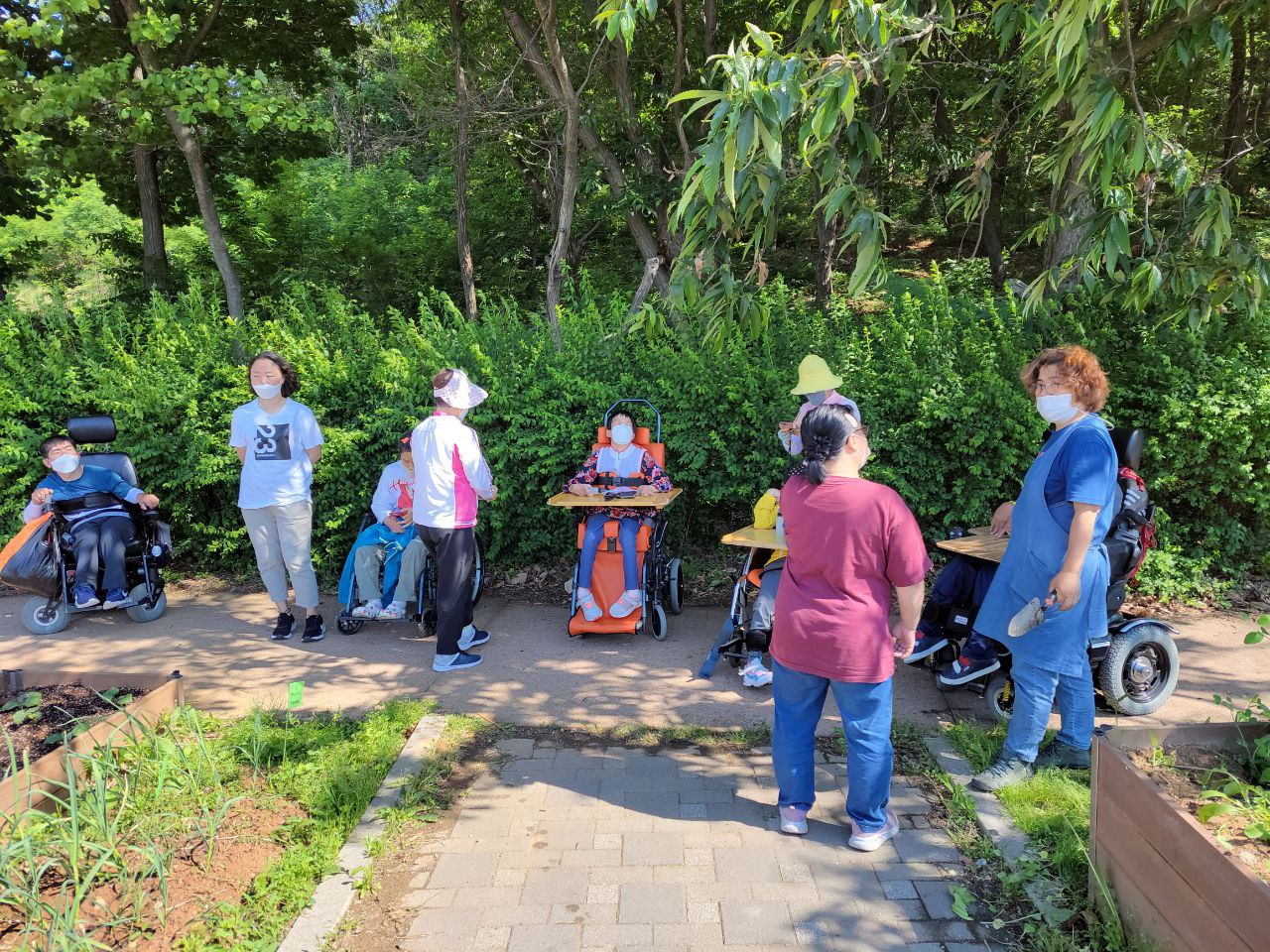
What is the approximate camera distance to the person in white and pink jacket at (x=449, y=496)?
209 inches

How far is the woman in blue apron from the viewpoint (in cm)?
362

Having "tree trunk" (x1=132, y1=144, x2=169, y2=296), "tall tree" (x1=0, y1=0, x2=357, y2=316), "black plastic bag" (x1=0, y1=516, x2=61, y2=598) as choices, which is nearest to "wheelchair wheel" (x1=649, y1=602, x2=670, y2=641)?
"black plastic bag" (x1=0, y1=516, x2=61, y2=598)

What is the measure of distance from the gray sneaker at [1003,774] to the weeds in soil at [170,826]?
2.77 meters

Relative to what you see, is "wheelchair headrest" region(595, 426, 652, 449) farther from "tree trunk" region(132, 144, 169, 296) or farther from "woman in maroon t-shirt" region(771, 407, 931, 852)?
"tree trunk" region(132, 144, 169, 296)

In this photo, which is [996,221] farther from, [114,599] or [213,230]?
[114,599]

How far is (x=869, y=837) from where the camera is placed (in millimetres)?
3506

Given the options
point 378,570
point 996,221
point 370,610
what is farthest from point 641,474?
point 996,221

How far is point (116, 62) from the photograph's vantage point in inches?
297

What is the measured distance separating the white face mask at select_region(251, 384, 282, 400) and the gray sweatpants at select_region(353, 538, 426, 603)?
122 centimetres

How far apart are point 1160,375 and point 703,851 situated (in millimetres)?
4922

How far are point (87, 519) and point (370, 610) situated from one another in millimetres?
2216

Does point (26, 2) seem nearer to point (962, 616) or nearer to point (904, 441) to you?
point (904, 441)

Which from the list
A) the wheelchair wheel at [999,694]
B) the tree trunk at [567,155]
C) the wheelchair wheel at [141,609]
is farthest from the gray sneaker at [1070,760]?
the wheelchair wheel at [141,609]

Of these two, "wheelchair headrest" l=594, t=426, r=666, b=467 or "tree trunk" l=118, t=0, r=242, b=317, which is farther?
"tree trunk" l=118, t=0, r=242, b=317
